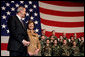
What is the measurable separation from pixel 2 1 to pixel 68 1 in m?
2.97

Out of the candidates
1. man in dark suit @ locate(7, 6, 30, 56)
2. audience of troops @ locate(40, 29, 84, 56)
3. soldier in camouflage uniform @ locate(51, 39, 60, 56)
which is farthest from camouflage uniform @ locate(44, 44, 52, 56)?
man in dark suit @ locate(7, 6, 30, 56)

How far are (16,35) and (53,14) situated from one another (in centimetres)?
614

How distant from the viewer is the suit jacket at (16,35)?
2.43 m

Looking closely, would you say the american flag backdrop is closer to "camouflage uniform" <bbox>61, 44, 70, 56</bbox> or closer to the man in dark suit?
"camouflage uniform" <bbox>61, 44, 70, 56</bbox>

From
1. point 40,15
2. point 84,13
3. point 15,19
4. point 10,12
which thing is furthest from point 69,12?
point 15,19

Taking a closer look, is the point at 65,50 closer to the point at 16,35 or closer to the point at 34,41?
the point at 34,41

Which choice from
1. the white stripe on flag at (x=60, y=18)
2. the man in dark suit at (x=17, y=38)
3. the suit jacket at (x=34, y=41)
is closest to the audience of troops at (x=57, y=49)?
the white stripe on flag at (x=60, y=18)

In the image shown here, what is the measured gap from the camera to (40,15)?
8.00 metres

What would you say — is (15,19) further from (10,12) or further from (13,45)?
(10,12)

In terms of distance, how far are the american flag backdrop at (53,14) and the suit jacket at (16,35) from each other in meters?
4.60

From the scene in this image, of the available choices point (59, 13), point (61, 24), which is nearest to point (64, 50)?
point (61, 24)

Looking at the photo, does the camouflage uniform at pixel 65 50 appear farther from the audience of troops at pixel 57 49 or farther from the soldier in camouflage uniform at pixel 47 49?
the soldier in camouflage uniform at pixel 47 49

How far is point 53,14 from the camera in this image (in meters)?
8.49

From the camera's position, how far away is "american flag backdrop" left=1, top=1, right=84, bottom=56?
24.6 feet
